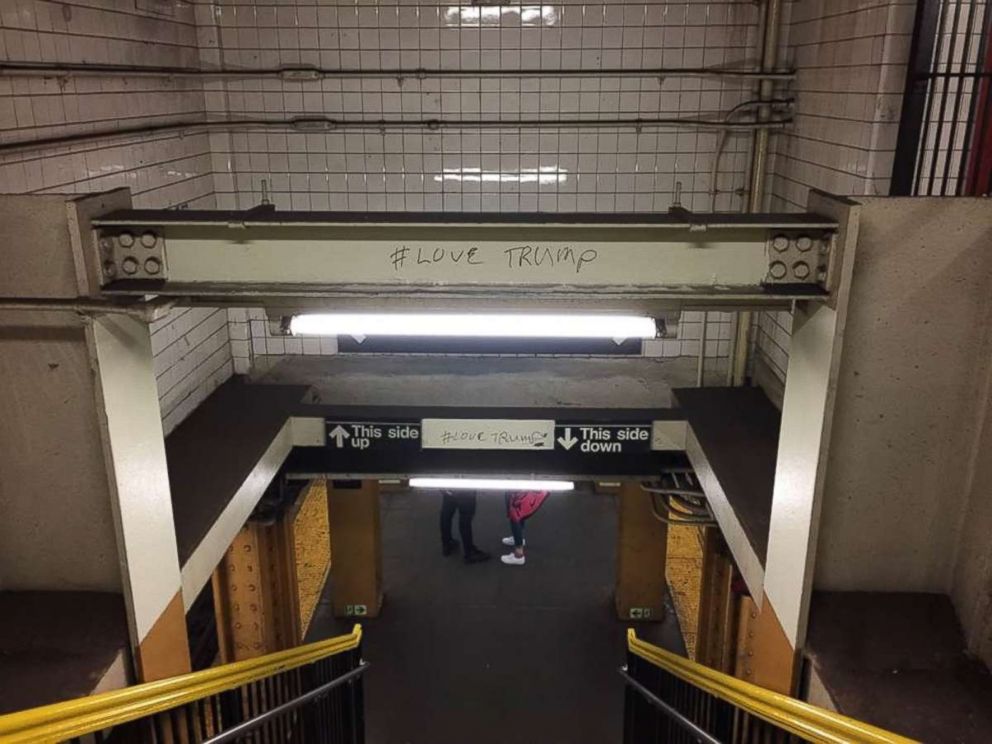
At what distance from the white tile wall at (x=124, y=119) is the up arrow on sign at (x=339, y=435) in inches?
41.0

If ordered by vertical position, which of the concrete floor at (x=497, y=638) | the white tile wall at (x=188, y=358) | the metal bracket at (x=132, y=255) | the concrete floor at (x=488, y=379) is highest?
the metal bracket at (x=132, y=255)

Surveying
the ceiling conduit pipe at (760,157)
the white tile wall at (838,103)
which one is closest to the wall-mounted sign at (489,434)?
the ceiling conduit pipe at (760,157)

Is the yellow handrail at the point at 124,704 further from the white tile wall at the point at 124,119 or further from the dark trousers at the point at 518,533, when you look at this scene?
the dark trousers at the point at 518,533

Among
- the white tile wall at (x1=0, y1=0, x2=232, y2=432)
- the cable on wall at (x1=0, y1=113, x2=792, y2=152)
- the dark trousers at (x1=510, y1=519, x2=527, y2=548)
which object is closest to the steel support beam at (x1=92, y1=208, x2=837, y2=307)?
the white tile wall at (x1=0, y1=0, x2=232, y2=432)

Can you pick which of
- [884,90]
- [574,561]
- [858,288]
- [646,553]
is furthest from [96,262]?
[574,561]

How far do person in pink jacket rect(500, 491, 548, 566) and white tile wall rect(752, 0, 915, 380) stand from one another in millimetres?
3855

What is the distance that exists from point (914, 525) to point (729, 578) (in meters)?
2.50

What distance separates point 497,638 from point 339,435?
3.36 meters

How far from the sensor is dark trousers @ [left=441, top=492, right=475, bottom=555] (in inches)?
351

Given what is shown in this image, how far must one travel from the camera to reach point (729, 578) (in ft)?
18.3

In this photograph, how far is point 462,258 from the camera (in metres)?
2.93

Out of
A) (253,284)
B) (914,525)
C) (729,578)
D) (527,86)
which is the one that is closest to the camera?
(253,284)

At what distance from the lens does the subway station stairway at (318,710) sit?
7.75ft

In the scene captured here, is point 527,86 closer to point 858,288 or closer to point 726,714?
point 858,288
